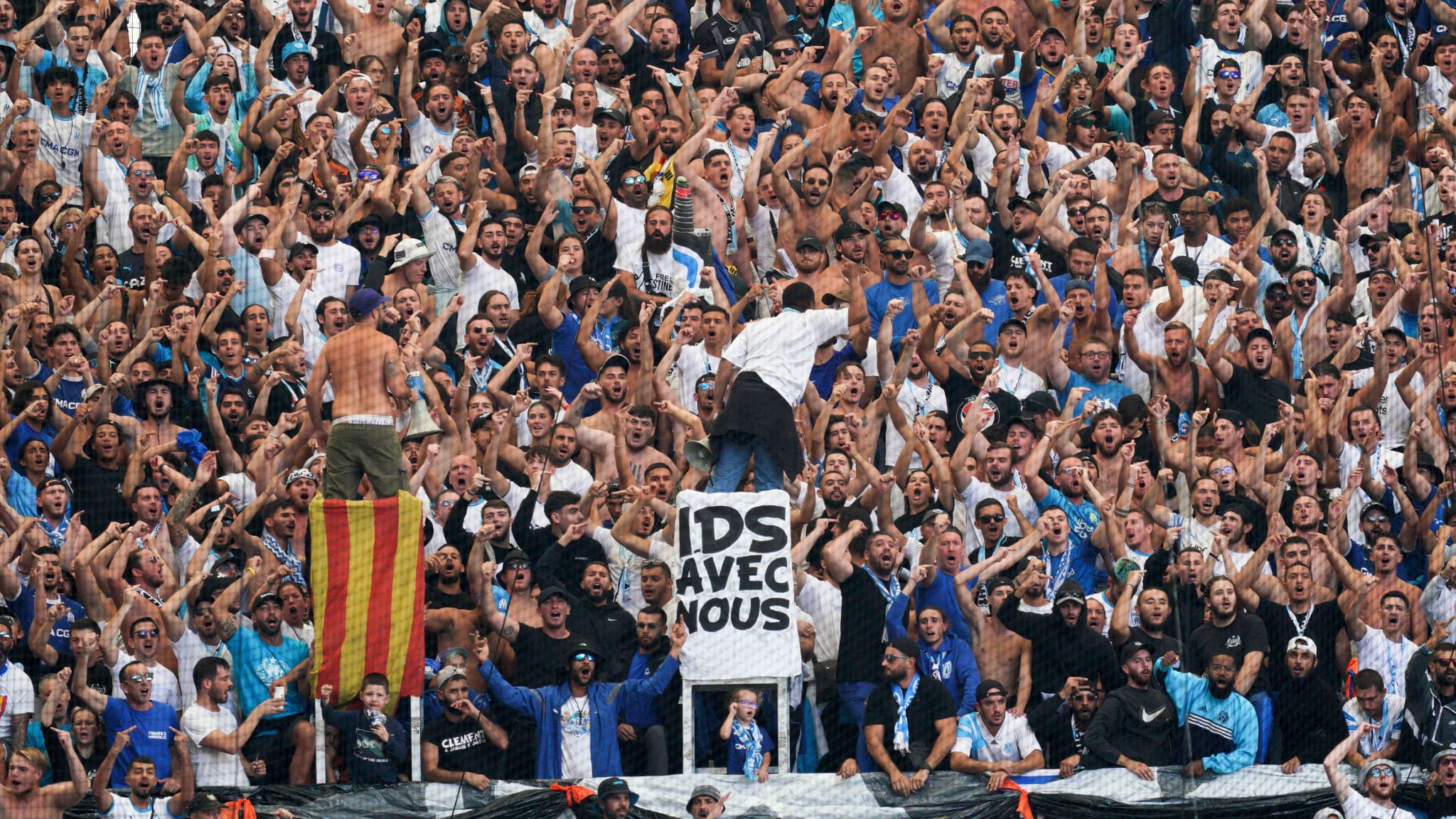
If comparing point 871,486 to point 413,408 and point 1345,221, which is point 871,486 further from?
point 1345,221

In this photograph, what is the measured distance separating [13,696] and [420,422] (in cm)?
250

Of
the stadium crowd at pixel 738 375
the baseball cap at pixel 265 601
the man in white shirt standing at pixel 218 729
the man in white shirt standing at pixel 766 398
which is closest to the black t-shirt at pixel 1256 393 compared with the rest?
the stadium crowd at pixel 738 375

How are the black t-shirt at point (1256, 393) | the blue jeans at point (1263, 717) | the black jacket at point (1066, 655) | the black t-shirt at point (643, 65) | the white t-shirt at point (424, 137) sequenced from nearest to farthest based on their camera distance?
the blue jeans at point (1263, 717), the black jacket at point (1066, 655), the black t-shirt at point (1256, 393), the white t-shirt at point (424, 137), the black t-shirt at point (643, 65)

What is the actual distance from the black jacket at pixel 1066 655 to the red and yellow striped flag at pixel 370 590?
9.48 ft

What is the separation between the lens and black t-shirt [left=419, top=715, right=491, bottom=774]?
1277 centimetres

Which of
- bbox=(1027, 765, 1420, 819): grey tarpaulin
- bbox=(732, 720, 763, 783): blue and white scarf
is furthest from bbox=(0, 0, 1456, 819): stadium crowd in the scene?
bbox=(1027, 765, 1420, 819): grey tarpaulin

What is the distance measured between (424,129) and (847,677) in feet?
17.6

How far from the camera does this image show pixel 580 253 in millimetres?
15820

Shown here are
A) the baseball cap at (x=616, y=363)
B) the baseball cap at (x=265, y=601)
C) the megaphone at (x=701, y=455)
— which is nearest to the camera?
the megaphone at (x=701, y=455)

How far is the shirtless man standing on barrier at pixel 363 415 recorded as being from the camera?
12.6 meters

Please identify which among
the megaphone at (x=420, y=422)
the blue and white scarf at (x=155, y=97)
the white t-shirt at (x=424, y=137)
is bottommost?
the megaphone at (x=420, y=422)

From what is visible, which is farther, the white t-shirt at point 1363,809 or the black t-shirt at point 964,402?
the black t-shirt at point 964,402

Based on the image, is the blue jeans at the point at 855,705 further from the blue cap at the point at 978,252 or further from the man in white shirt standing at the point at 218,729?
the blue cap at the point at 978,252

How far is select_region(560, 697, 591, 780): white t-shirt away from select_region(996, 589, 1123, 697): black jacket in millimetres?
2108
